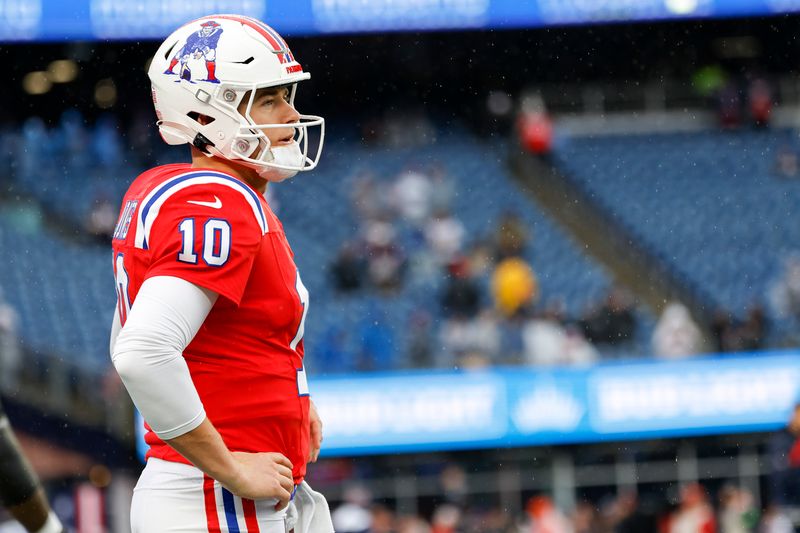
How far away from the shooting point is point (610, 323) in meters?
12.6

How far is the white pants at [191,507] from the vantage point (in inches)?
101

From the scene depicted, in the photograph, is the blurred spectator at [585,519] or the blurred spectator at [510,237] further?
the blurred spectator at [510,237]

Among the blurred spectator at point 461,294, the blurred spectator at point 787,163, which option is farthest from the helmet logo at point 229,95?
the blurred spectator at point 787,163

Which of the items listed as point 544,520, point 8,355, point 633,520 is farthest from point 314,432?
point 8,355

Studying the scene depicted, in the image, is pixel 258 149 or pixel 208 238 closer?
pixel 208 238

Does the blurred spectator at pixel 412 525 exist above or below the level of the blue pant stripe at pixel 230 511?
above

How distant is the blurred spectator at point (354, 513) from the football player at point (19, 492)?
425 cm

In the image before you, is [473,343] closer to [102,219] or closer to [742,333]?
[742,333]

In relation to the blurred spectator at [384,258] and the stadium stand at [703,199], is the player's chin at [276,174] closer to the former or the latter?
the blurred spectator at [384,258]

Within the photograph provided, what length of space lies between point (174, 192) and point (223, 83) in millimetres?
315

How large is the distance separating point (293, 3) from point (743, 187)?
19.8 feet

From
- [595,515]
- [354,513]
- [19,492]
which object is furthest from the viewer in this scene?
[595,515]

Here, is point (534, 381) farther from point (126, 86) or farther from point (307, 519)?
point (307, 519)

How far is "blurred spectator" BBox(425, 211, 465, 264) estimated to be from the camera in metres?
13.6
